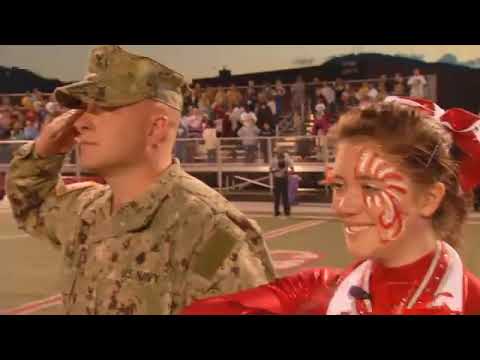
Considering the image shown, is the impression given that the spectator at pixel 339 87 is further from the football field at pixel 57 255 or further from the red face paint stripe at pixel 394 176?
the red face paint stripe at pixel 394 176

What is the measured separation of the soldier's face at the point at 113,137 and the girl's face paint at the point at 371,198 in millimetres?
435

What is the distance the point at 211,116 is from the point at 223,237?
15.0ft

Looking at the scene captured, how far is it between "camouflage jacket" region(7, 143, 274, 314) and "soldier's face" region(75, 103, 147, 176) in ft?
0.25

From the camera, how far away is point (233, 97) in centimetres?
618

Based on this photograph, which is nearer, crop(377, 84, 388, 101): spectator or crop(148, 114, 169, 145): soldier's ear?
crop(377, 84, 388, 101): spectator

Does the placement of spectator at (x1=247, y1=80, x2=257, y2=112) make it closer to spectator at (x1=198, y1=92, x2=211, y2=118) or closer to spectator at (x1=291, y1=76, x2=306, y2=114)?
spectator at (x1=291, y1=76, x2=306, y2=114)

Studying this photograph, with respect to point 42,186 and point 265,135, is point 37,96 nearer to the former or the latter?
point 265,135

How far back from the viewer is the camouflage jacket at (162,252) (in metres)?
1.16

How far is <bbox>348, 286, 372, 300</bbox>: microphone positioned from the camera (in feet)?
3.19

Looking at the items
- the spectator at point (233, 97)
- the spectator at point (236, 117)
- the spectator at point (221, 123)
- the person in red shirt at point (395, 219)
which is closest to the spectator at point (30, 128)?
the spectator at point (221, 123)

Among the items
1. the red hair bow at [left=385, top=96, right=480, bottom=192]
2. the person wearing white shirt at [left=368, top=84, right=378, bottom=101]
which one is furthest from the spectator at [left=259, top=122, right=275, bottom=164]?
the red hair bow at [left=385, top=96, right=480, bottom=192]
